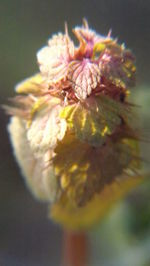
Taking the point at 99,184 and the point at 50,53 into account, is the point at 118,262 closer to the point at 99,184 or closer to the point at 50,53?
the point at 99,184

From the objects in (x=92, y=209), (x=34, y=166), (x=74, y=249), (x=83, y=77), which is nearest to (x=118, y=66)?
(x=83, y=77)

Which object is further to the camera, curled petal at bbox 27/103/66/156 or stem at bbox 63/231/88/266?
stem at bbox 63/231/88/266

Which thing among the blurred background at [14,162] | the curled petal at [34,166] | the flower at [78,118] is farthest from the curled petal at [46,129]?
the blurred background at [14,162]

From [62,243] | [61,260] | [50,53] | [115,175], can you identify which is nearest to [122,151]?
[115,175]

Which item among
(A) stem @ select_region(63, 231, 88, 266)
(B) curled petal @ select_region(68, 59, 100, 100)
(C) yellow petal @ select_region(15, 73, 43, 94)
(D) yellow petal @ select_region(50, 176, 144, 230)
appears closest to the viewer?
(B) curled petal @ select_region(68, 59, 100, 100)

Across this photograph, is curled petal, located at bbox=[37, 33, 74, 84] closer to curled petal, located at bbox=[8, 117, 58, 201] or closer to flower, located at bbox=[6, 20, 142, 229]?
flower, located at bbox=[6, 20, 142, 229]

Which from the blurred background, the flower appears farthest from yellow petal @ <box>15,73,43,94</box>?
the blurred background
